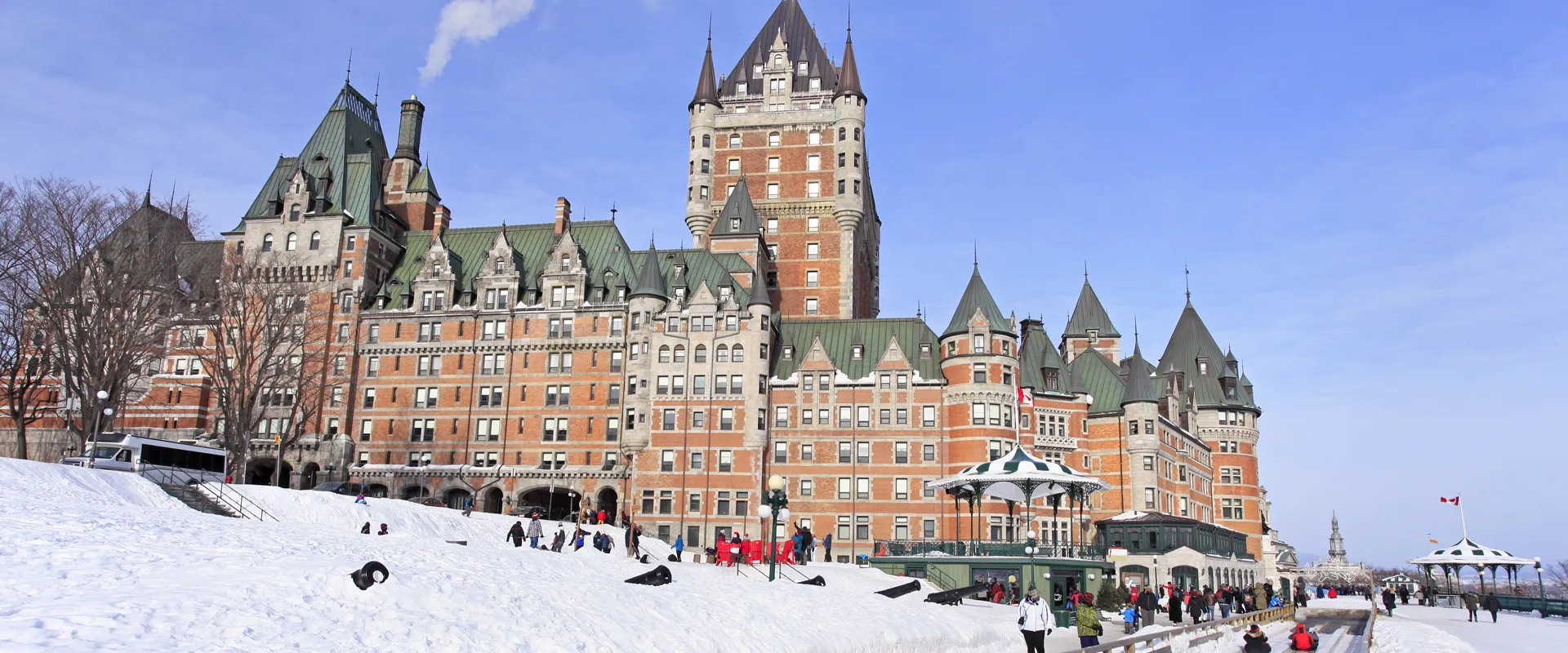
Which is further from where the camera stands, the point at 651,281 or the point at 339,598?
the point at 651,281

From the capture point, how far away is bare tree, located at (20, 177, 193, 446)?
49312 millimetres

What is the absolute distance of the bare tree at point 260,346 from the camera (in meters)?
58.7

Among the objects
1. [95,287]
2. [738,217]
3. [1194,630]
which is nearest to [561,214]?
[738,217]

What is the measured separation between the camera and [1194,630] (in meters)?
30.4

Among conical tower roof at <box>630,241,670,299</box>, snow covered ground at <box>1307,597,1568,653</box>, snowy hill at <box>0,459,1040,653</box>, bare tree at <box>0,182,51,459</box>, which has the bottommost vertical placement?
snow covered ground at <box>1307,597,1568,653</box>

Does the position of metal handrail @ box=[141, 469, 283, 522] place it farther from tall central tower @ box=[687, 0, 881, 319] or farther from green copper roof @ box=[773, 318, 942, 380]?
tall central tower @ box=[687, 0, 881, 319]

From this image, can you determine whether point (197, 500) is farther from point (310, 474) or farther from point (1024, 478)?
point (310, 474)

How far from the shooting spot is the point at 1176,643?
88.0 feet

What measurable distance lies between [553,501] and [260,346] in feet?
71.2

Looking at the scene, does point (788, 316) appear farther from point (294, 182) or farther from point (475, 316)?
point (294, 182)

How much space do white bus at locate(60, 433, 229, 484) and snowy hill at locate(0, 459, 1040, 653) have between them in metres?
6.13

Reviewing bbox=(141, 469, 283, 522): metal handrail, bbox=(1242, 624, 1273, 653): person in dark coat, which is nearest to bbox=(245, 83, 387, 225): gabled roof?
bbox=(141, 469, 283, 522): metal handrail

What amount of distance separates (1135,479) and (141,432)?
218 feet

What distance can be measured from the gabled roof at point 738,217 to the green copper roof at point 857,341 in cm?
939
